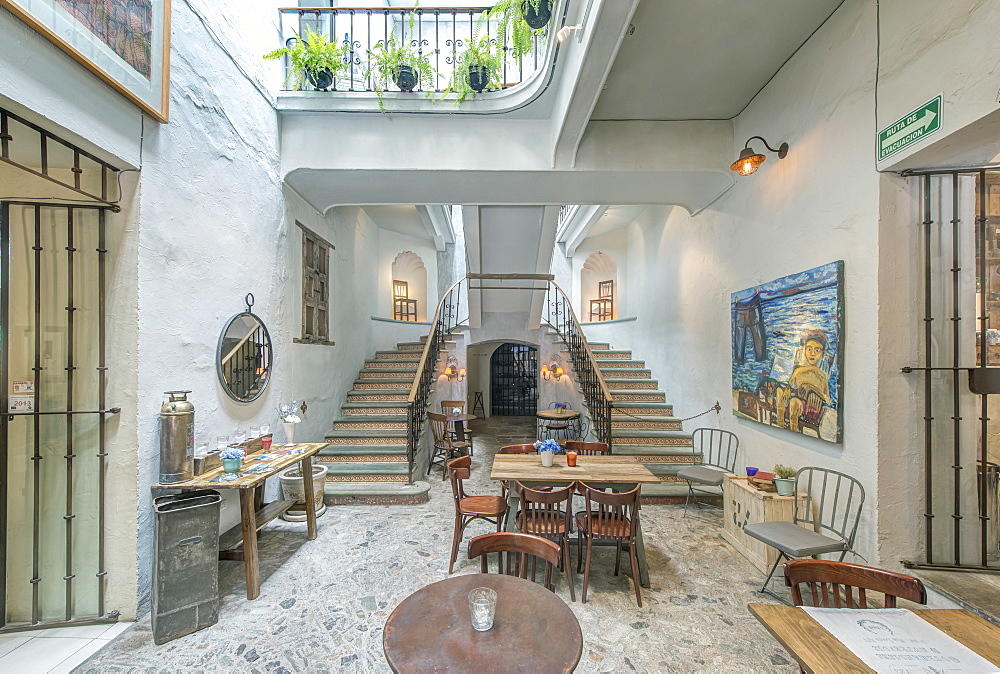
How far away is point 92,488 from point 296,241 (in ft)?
9.97

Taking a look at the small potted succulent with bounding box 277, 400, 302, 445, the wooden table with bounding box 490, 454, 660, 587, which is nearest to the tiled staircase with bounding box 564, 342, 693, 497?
the wooden table with bounding box 490, 454, 660, 587

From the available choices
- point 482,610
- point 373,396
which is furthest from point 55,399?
point 373,396

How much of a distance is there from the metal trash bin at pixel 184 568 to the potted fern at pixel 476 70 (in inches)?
160

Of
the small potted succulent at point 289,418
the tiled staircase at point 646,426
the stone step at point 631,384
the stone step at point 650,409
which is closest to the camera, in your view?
the small potted succulent at point 289,418

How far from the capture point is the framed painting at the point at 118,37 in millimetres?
2062

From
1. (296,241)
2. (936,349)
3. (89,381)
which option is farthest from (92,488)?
(936,349)

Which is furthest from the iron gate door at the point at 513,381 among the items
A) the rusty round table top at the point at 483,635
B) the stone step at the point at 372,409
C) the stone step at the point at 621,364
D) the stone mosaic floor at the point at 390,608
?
the rusty round table top at the point at 483,635

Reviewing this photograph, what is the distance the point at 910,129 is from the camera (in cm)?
251

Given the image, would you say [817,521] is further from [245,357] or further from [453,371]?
[453,371]

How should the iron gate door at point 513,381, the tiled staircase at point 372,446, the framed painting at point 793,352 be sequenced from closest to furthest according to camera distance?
the framed painting at point 793,352 < the tiled staircase at point 372,446 < the iron gate door at point 513,381

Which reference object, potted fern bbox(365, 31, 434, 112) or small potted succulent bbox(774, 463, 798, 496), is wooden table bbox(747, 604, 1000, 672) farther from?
potted fern bbox(365, 31, 434, 112)

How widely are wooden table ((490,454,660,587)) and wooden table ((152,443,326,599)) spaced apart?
5.43 ft

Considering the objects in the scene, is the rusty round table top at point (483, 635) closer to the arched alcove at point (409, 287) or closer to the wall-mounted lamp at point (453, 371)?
the wall-mounted lamp at point (453, 371)

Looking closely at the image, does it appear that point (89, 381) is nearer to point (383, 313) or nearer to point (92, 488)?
point (92, 488)
